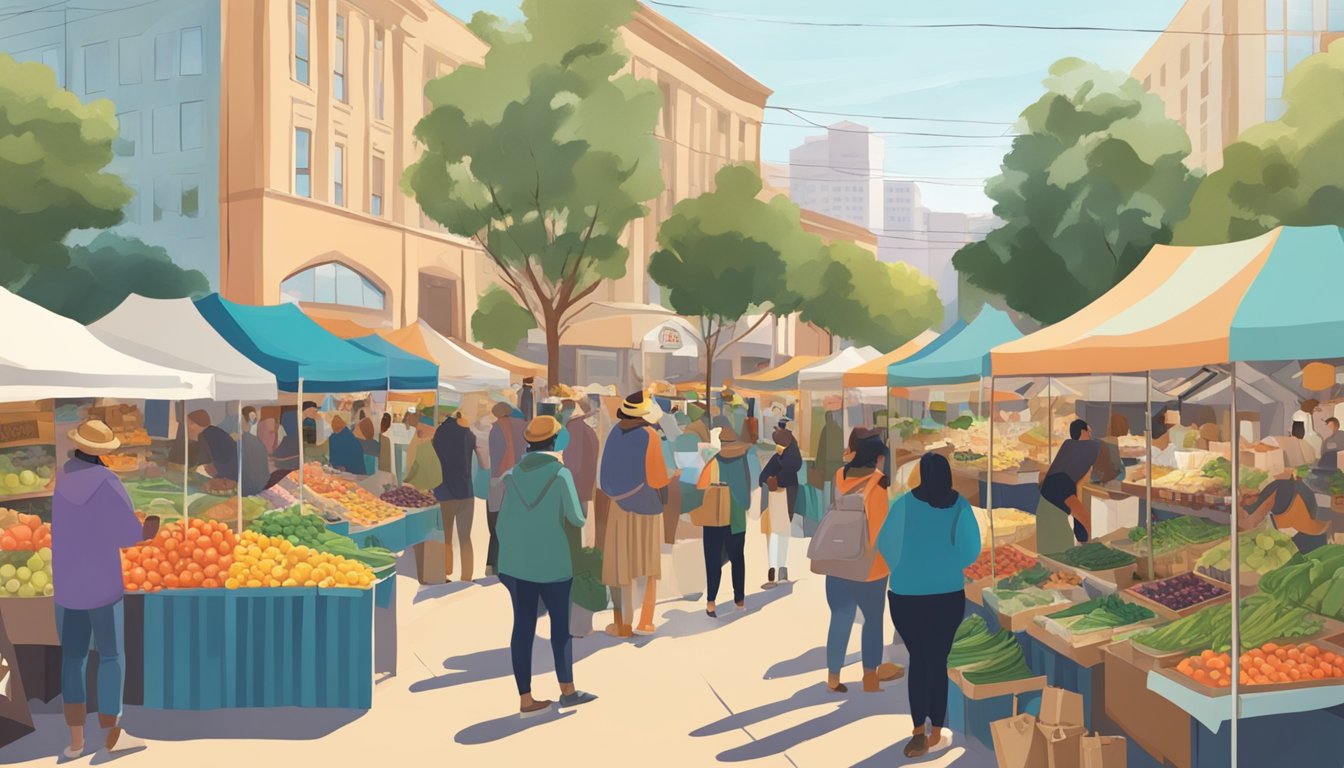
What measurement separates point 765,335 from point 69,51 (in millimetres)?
41503

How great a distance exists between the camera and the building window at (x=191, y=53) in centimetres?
3003

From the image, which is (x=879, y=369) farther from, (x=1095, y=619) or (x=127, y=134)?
(x=127, y=134)

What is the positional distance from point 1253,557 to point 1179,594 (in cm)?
113

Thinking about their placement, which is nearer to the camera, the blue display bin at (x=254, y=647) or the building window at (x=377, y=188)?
the blue display bin at (x=254, y=647)

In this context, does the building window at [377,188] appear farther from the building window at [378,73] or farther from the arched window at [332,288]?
the arched window at [332,288]

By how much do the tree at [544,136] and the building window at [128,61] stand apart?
12530mm

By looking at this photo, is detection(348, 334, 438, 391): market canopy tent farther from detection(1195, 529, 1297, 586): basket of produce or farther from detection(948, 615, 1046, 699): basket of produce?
detection(1195, 529, 1297, 586): basket of produce

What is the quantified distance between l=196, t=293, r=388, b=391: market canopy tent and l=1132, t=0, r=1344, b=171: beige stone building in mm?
46293

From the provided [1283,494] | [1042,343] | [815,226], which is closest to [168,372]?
[1042,343]

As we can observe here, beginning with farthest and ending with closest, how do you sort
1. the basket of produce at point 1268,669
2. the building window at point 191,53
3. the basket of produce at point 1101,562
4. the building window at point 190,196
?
the building window at point 190,196, the building window at point 191,53, the basket of produce at point 1101,562, the basket of produce at point 1268,669

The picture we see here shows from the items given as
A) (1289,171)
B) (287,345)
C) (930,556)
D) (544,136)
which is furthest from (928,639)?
(1289,171)

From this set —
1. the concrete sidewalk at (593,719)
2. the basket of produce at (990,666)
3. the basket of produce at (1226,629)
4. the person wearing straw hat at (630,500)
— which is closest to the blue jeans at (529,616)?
the concrete sidewalk at (593,719)

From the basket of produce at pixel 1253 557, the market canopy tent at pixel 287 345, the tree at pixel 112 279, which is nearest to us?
the basket of produce at pixel 1253 557

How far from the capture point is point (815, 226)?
76.2 m
